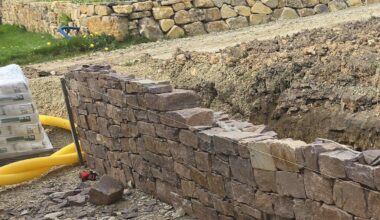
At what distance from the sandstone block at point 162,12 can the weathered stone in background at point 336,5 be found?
4.61 meters

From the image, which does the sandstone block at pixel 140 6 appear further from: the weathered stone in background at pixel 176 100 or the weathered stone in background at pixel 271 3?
the weathered stone in background at pixel 176 100

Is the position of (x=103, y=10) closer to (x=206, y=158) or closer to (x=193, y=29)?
(x=193, y=29)

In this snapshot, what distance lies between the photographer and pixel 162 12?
A: 18297 millimetres

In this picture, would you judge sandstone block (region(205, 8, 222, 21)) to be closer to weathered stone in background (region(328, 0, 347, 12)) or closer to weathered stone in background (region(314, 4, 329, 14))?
weathered stone in background (region(314, 4, 329, 14))

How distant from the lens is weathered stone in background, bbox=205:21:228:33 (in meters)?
18.9

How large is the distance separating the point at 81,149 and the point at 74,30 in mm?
9299

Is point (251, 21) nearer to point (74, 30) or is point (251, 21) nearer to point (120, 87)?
point (74, 30)

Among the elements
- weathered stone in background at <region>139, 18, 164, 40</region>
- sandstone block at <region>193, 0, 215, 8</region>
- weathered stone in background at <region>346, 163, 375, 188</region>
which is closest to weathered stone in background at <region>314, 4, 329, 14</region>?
sandstone block at <region>193, 0, 215, 8</region>

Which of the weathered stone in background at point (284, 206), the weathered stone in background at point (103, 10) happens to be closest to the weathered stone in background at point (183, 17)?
the weathered stone in background at point (103, 10)

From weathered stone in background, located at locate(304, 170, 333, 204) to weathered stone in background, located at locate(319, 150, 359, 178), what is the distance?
0.28 ft

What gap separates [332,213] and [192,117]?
221 centimetres

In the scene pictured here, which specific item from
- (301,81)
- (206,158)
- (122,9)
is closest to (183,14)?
(122,9)

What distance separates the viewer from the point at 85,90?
9531 millimetres

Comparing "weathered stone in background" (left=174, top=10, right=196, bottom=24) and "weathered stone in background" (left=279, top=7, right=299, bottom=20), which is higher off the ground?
"weathered stone in background" (left=174, top=10, right=196, bottom=24)
